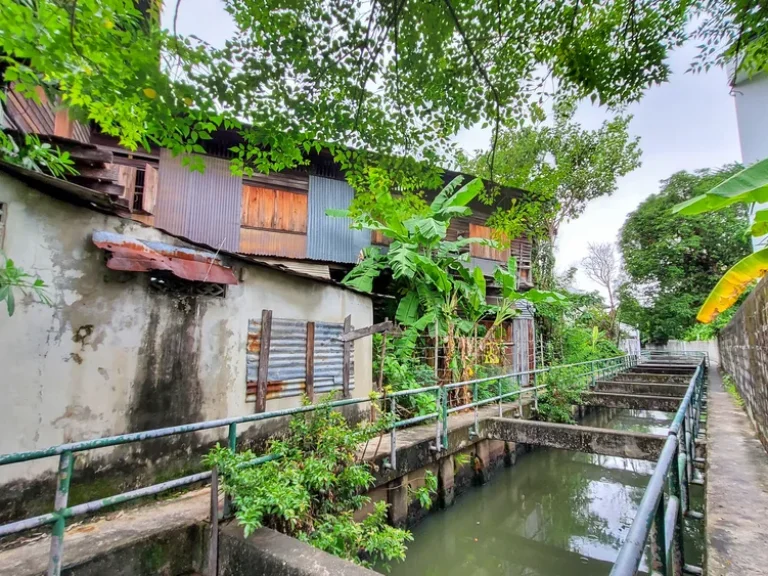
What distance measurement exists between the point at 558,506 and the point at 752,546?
17.5 feet

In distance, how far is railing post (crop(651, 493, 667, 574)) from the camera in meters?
1.71

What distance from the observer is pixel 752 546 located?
2094mm

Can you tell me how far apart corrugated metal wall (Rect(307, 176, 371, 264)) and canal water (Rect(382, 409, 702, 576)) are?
6050 mm

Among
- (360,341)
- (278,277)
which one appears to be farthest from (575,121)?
(278,277)

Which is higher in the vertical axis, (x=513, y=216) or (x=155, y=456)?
(x=513, y=216)

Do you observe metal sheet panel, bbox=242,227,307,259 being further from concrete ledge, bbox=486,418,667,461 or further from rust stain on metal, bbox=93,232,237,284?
concrete ledge, bbox=486,418,667,461

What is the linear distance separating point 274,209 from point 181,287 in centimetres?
556

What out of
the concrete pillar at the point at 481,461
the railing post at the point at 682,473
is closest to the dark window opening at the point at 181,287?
the railing post at the point at 682,473

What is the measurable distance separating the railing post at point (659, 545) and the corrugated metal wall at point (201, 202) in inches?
328

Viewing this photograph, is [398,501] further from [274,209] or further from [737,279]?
[274,209]

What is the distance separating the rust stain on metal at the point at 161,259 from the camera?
3.47 m

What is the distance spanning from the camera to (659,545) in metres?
1.74

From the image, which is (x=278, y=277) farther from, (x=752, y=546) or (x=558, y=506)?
(x=558, y=506)

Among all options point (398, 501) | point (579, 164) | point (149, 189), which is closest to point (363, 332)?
point (398, 501)
